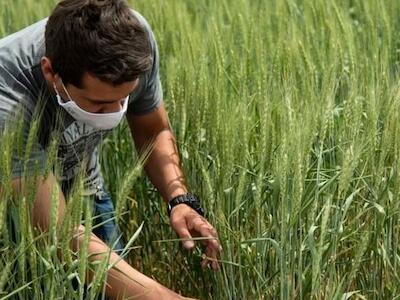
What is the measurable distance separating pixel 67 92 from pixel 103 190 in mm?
519

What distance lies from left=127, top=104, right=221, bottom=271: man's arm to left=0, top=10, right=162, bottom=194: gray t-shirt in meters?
0.10

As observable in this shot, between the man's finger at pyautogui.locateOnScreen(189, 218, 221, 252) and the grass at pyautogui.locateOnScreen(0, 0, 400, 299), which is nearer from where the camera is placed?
the grass at pyautogui.locateOnScreen(0, 0, 400, 299)

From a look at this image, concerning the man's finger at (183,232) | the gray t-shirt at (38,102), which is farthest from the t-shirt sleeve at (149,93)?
the man's finger at (183,232)

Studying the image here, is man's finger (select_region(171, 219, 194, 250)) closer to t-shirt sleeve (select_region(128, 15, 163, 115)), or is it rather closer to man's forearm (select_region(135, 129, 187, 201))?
man's forearm (select_region(135, 129, 187, 201))

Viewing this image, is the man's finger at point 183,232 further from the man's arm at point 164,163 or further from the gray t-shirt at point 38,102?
the gray t-shirt at point 38,102

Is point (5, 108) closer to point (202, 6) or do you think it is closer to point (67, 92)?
point (67, 92)

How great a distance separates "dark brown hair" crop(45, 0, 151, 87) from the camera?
1862 millimetres

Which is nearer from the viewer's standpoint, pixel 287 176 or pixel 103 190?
pixel 287 176

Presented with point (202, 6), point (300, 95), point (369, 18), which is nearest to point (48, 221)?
point (300, 95)

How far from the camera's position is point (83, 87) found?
1.91 meters

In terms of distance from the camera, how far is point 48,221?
1.88 m

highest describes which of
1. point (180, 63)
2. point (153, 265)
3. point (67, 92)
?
point (67, 92)

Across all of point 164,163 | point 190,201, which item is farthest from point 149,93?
point 190,201

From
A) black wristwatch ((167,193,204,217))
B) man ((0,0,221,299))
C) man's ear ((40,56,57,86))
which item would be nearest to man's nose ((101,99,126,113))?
man ((0,0,221,299))
